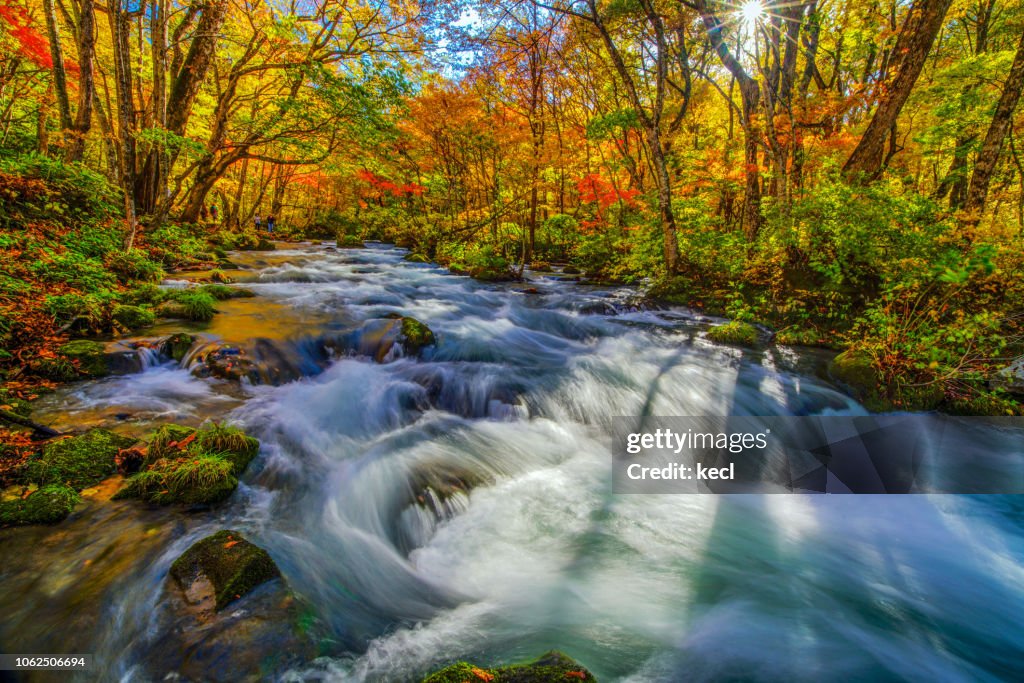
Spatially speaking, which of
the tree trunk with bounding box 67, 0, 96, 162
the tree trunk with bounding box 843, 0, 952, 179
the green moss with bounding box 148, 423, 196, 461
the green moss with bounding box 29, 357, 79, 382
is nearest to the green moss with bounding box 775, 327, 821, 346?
the tree trunk with bounding box 843, 0, 952, 179

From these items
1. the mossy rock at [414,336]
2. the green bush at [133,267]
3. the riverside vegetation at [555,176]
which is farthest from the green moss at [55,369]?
the mossy rock at [414,336]

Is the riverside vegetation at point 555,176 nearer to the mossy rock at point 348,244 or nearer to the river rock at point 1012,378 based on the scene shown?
the river rock at point 1012,378

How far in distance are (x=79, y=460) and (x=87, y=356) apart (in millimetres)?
2347

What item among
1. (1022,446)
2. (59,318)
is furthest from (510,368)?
(1022,446)

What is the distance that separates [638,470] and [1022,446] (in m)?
5.12

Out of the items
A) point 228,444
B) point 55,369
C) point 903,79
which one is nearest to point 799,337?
point 903,79

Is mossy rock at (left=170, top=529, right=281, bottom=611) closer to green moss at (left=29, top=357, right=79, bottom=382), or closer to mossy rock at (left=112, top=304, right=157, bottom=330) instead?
green moss at (left=29, top=357, right=79, bottom=382)

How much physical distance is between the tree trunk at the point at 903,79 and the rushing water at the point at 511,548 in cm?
536

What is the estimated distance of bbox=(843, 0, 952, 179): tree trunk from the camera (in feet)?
25.5

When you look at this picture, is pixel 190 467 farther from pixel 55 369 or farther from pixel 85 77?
pixel 85 77

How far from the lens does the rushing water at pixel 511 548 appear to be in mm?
2598

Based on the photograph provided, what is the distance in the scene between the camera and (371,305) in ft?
31.9

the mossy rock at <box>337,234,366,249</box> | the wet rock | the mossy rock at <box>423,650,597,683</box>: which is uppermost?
the mossy rock at <box>337,234,366,249</box>

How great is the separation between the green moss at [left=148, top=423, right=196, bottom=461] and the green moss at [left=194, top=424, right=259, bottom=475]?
0.45 feet
